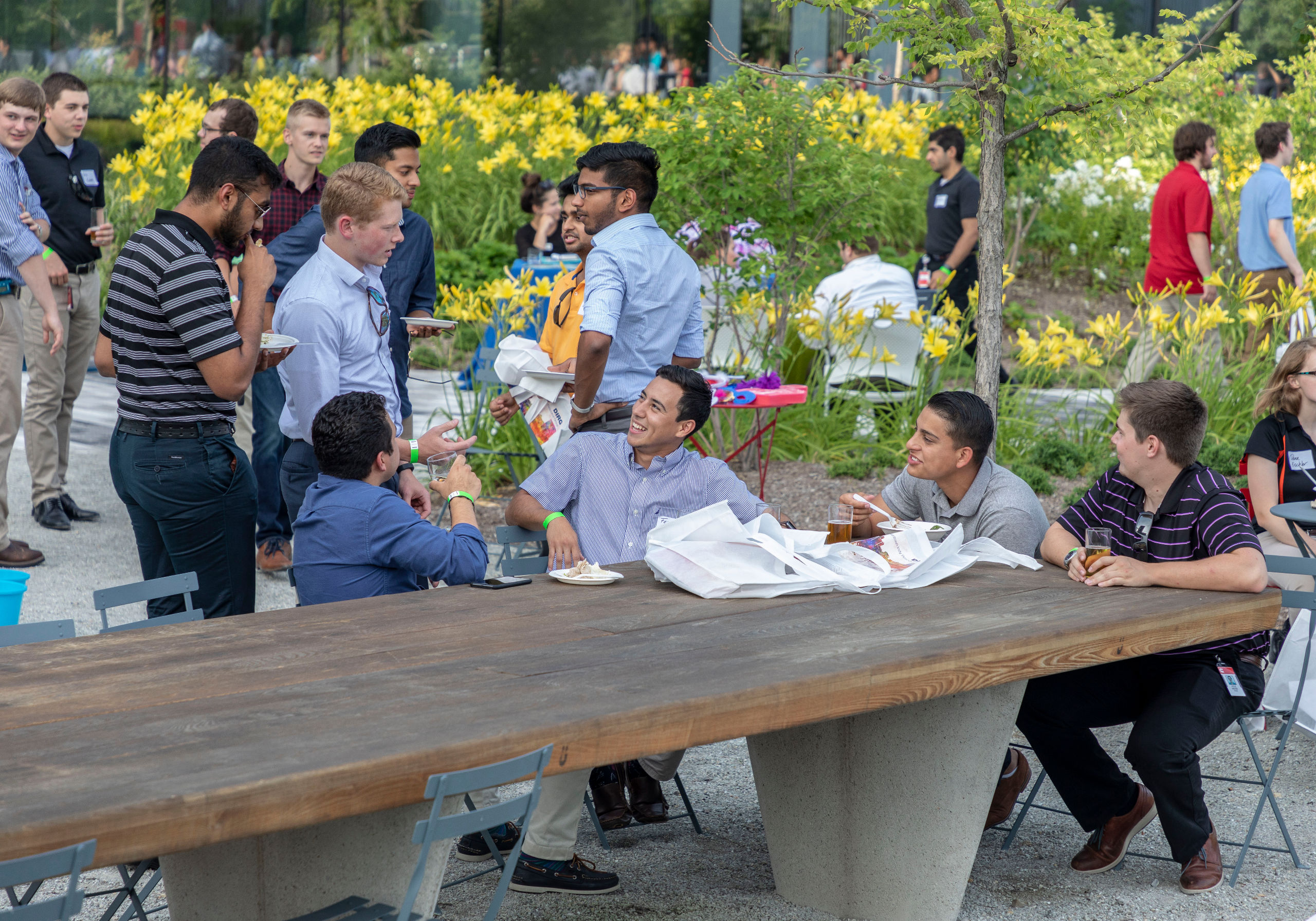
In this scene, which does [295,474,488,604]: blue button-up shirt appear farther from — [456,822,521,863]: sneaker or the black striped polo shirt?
[456,822,521,863]: sneaker

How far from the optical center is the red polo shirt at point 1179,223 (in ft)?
28.9

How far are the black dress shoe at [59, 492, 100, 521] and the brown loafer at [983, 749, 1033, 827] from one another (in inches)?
188

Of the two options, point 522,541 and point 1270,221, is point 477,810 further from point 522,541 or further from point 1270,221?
point 1270,221

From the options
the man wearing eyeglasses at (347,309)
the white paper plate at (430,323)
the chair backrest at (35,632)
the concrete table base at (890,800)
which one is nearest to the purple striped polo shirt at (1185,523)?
the concrete table base at (890,800)

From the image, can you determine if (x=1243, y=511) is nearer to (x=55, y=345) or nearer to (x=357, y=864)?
(x=357, y=864)

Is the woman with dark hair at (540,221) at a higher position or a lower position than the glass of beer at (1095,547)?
higher

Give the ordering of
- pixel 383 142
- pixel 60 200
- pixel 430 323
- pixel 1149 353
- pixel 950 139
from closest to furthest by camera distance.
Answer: pixel 430 323, pixel 383 142, pixel 60 200, pixel 1149 353, pixel 950 139

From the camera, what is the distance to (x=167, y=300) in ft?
12.2

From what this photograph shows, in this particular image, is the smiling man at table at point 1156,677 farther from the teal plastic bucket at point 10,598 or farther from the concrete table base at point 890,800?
the teal plastic bucket at point 10,598

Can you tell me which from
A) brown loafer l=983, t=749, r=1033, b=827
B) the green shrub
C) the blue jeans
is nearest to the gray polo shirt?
brown loafer l=983, t=749, r=1033, b=827

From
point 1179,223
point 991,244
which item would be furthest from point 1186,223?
point 991,244

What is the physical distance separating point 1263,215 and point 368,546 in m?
7.45

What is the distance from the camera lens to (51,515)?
6.52 m

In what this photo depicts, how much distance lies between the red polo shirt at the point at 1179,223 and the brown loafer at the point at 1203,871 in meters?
5.95
